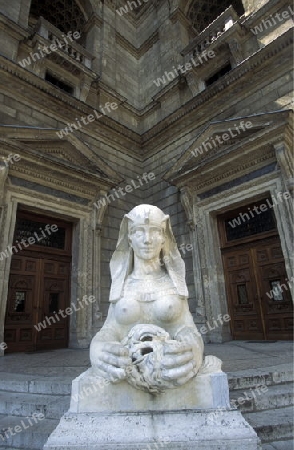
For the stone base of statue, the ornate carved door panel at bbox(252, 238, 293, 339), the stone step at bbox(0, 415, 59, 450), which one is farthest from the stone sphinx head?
the ornate carved door panel at bbox(252, 238, 293, 339)

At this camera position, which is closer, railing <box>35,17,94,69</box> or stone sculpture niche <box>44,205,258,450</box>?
stone sculpture niche <box>44,205,258,450</box>

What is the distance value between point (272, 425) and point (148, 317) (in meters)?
1.37

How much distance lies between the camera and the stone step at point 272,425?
Answer: 7.25 feet

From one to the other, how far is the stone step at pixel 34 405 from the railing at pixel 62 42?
28.5 ft

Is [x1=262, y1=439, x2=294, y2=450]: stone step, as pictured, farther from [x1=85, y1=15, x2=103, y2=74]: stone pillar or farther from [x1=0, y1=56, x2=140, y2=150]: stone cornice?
[x1=85, y1=15, x2=103, y2=74]: stone pillar

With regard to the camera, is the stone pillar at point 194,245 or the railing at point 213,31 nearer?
the stone pillar at point 194,245

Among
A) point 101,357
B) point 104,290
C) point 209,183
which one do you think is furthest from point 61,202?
point 101,357

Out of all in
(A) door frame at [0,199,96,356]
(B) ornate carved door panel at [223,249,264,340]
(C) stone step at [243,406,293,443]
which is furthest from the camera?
(B) ornate carved door panel at [223,249,264,340]

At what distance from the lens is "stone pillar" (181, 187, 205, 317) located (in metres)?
6.83

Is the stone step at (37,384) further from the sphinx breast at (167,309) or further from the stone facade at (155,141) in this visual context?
the stone facade at (155,141)

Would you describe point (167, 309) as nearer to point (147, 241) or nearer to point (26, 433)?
point (147, 241)

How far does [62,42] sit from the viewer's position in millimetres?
8680

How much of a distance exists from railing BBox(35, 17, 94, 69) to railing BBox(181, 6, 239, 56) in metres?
3.30

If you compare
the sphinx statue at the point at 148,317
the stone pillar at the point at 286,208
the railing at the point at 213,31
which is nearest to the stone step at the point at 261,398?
the sphinx statue at the point at 148,317
